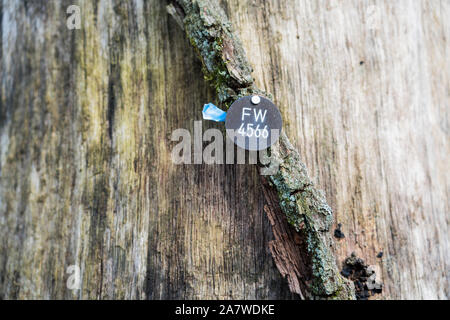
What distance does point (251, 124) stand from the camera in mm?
1494

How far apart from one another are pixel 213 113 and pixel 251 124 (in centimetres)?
17

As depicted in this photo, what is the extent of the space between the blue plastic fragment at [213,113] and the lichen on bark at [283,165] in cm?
5

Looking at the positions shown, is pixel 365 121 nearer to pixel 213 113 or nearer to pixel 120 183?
pixel 213 113

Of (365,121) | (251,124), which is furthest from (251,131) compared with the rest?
(365,121)

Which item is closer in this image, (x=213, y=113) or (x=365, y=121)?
(x=213, y=113)

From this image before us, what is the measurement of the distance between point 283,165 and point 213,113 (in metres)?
0.35

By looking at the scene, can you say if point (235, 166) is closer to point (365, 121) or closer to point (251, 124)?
point (251, 124)

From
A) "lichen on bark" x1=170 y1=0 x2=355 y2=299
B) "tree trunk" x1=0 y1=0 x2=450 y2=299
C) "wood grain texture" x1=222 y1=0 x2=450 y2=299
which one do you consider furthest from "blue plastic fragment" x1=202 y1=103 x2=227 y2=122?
"wood grain texture" x1=222 y1=0 x2=450 y2=299

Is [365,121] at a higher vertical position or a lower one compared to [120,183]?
higher

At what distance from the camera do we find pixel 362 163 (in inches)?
66.9

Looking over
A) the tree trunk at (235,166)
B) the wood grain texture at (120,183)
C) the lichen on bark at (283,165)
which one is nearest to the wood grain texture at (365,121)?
the tree trunk at (235,166)

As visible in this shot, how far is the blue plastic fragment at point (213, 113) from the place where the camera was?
1537mm

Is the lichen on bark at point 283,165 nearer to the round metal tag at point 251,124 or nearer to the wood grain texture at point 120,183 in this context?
the round metal tag at point 251,124
